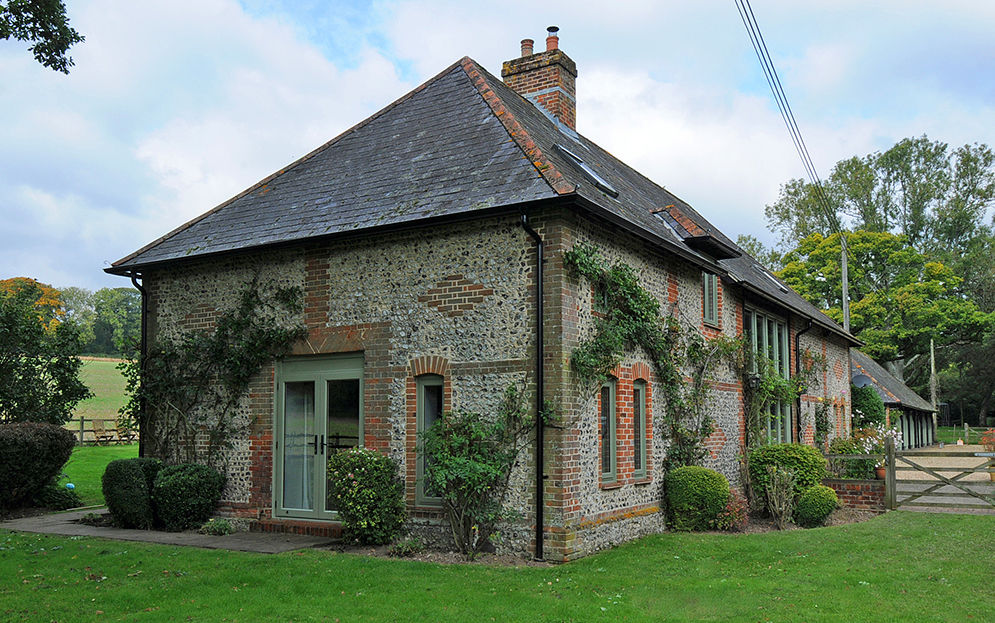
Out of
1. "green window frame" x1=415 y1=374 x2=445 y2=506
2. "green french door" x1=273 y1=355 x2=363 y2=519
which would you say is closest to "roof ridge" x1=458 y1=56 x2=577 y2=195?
"green window frame" x1=415 y1=374 x2=445 y2=506

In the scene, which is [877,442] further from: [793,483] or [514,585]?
[514,585]

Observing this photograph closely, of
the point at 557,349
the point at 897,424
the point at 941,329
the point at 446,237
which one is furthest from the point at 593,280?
the point at 941,329

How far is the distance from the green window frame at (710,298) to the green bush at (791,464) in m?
2.61

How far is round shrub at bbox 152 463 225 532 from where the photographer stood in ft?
40.1

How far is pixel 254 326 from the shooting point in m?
12.9

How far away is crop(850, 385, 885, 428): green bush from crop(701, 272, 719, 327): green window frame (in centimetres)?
1703

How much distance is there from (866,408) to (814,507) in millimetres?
18578

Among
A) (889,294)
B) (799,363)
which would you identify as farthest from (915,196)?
(799,363)

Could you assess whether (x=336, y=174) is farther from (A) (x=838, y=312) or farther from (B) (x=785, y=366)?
(A) (x=838, y=312)

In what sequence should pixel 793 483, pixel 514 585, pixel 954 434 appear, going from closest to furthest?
1. pixel 514 585
2. pixel 793 483
3. pixel 954 434

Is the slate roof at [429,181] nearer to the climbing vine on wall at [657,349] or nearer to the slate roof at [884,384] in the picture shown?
the climbing vine on wall at [657,349]

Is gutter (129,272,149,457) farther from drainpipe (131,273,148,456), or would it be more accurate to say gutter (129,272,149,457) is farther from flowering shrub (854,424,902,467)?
flowering shrub (854,424,902,467)

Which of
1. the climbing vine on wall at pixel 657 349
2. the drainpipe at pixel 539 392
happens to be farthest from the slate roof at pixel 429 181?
the climbing vine on wall at pixel 657 349

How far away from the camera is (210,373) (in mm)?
13234
